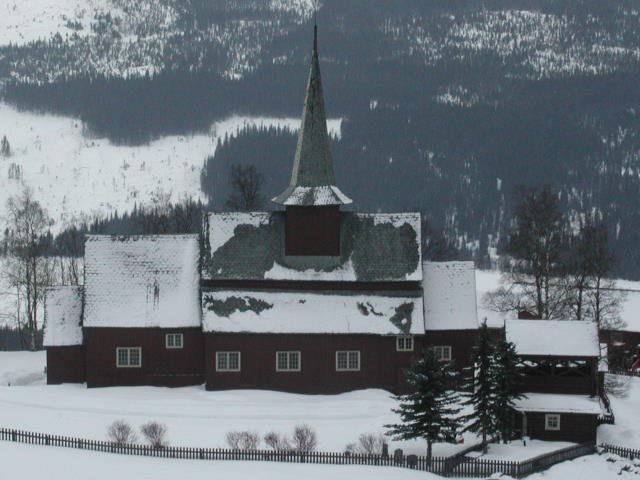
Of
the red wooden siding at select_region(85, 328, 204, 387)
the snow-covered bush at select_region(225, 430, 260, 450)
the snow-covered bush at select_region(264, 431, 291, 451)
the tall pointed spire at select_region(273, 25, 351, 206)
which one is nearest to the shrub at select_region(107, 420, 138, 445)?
the snow-covered bush at select_region(225, 430, 260, 450)

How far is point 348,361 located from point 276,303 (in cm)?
449

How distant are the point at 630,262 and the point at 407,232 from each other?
10317 centimetres

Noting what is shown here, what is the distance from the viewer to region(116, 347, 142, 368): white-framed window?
48.3m

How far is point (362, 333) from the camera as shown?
47469 millimetres

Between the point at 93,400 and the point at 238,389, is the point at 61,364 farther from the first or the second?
the point at 238,389

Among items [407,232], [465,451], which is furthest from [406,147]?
[465,451]

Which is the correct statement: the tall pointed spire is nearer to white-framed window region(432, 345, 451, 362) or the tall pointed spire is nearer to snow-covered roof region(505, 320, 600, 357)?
white-framed window region(432, 345, 451, 362)

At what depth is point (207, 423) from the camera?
4200 centimetres

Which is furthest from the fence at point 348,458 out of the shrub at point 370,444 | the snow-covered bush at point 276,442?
the shrub at point 370,444

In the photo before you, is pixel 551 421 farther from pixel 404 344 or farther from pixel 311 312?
pixel 311 312

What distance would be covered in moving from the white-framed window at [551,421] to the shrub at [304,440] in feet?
32.9

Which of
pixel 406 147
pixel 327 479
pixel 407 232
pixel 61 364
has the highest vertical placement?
pixel 406 147

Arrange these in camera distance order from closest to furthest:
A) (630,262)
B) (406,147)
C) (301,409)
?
(301,409) < (630,262) < (406,147)

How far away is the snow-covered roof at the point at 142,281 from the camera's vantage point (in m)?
48.2
